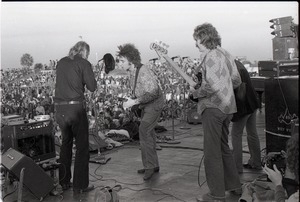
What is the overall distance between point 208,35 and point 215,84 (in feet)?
1.52

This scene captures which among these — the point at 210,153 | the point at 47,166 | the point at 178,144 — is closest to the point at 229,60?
the point at 210,153

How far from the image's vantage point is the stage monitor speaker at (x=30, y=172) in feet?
12.2

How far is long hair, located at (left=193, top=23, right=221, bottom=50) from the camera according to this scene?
3.40 meters

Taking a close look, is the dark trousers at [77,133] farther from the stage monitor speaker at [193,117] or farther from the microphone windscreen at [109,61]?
the stage monitor speaker at [193,117]

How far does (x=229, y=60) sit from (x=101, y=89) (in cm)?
918

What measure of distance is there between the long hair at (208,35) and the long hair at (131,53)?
48.4 inches

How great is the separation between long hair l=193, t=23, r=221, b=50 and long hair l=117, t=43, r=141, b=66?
48.4 inches

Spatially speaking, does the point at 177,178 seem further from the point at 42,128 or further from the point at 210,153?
the point at 42,128

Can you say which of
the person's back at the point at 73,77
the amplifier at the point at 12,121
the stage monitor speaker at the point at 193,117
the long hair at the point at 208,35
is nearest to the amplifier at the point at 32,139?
the amplifier at the point at 12,121

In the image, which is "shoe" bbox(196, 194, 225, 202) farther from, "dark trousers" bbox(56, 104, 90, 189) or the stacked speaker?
the stacked speaker

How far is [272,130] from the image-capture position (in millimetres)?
4062

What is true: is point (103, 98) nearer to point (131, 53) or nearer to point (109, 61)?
point (109, 61)

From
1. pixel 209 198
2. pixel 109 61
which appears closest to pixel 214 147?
pixel 209 198

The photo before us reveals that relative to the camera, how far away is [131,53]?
4500mm
